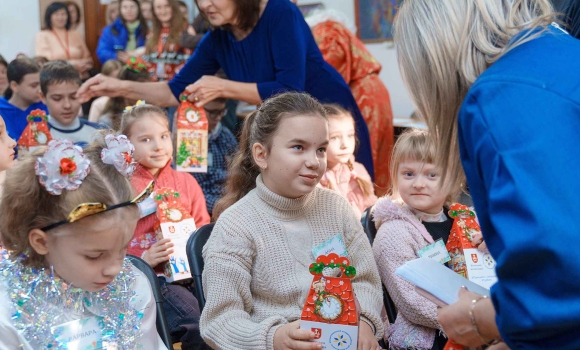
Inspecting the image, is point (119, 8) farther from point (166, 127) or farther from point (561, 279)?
point (561, 279)

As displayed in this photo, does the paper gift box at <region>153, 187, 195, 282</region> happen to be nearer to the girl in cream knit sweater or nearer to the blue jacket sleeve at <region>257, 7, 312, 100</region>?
the girl in cream knit sweater

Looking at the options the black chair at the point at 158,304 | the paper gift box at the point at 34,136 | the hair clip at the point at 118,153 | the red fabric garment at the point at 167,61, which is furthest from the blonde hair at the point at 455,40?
the red fabric garment at the point at 167,61

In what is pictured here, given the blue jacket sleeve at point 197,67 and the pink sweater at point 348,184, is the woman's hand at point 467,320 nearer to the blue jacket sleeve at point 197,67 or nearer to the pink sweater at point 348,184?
the pink sweater at point 348,184

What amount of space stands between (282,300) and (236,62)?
4.94ft

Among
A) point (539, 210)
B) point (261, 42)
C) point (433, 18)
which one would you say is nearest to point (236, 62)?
point (261, 42)

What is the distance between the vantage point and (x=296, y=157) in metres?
2.12

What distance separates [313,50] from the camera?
131 inches

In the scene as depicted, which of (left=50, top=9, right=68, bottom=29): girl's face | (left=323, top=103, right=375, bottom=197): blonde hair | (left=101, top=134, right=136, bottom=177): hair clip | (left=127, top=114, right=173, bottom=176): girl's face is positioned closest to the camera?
(left=101, top=134, right=136, bottom=177): hair clip

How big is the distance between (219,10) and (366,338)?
1598 mm

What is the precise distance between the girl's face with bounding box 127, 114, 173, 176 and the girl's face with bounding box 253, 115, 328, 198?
3.28ft

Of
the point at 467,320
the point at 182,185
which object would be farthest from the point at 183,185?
the point at 467,320

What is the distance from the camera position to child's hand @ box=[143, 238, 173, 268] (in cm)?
257

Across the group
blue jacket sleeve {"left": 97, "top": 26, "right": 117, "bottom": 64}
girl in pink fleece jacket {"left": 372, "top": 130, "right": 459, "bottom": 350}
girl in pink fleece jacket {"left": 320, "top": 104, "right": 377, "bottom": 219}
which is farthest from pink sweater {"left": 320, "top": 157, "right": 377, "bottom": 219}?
blue jacket sleeve {"left": 97, "top": 26, "right": 117, "bottom": 64}

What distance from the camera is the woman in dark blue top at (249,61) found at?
3.01m
